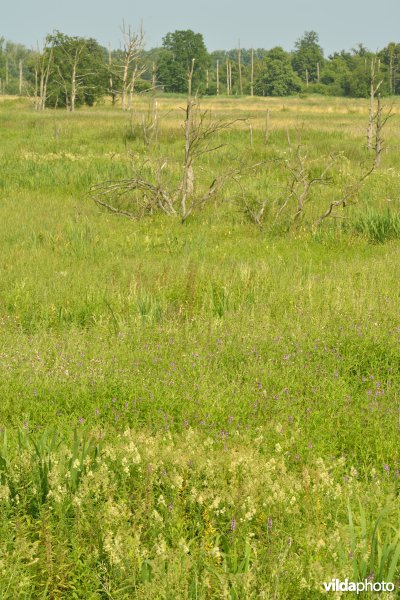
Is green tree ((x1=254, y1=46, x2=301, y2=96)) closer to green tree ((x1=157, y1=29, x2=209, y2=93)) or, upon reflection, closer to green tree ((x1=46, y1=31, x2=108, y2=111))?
green tree ((x1=157, y1=29, x2=209, y2=93))

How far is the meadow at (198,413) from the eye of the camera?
105 inches

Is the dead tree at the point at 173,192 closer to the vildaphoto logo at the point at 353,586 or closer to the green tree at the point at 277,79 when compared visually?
the vildaphoto logo at the point at 353,586

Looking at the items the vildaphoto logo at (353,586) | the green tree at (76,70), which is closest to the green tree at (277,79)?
the green tree at (76,70)

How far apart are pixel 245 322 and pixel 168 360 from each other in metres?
1.13

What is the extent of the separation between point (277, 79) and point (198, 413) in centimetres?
9614

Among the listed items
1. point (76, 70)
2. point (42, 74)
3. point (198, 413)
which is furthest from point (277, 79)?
point (198, 413)

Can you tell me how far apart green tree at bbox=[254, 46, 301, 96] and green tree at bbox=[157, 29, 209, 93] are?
945cm

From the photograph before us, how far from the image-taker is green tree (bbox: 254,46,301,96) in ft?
304

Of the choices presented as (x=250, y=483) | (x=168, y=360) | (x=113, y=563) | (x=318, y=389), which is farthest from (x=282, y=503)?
(x=168, y=360)

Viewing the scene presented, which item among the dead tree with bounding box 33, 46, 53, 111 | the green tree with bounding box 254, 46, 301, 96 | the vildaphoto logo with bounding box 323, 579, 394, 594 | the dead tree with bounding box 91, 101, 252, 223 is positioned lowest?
the vildaphoto logo with bounding box 323, 579, 394, 594

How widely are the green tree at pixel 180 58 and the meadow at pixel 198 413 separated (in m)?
87.6

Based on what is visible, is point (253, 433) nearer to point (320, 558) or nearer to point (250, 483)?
point (250, 483)

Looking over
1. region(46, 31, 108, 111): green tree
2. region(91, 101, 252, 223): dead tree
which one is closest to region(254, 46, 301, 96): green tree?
region(46, 31, 108, 111): green tree

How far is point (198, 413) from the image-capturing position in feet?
14.0
